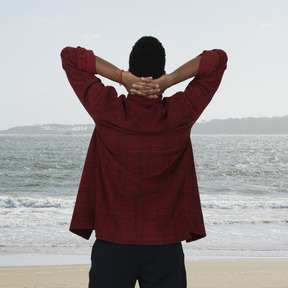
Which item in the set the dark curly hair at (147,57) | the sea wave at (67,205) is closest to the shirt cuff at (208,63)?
the dark curly hair at (147,57)

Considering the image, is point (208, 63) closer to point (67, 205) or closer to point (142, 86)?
point (142, 86)

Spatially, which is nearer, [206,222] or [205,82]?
[205,82]

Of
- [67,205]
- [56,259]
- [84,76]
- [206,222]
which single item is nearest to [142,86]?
[84,76]

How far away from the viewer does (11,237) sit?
7.72 metres

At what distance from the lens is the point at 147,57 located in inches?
62.7

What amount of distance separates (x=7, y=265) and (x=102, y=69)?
15.6 ft

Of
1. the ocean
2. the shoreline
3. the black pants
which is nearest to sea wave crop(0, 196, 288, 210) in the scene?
the ocean

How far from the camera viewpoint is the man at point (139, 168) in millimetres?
1602

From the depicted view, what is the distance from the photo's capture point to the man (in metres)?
1.60

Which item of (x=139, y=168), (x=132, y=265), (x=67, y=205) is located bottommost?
(x=67, y=205)

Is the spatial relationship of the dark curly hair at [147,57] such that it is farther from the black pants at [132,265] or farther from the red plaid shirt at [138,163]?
the black pants at [132,265]

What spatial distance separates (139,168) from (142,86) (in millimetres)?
279

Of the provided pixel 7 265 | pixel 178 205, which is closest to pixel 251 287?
pixel 7 265

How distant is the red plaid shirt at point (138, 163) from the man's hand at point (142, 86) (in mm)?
31
